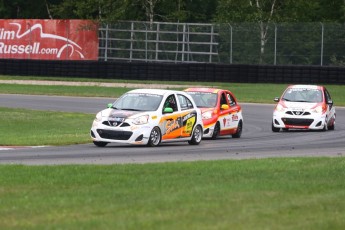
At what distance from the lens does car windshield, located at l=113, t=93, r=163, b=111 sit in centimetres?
2383

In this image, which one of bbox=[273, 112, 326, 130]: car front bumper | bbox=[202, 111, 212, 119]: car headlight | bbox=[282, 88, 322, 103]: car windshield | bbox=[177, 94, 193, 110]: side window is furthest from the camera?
bbox=[282, 88, 322, 103]: car windshield

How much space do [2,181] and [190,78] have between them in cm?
3810

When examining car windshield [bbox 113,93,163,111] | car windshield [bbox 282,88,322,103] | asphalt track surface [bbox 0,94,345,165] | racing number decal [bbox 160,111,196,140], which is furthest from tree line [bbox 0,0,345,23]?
car windshield [bbox 113,93,163,111]

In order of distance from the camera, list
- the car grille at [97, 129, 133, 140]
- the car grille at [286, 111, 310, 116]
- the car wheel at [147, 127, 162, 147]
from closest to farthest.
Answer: the car grille at [97, 129, 133, 140], the car wheel at [147, 127, 162, 147], the car grille at [286, 111, 310, 116]

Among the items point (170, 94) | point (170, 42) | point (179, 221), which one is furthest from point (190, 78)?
A: point (179, 221)

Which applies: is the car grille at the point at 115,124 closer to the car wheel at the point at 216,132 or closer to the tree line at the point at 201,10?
the car wheel at the point at 216,132

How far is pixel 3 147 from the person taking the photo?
2294 cm

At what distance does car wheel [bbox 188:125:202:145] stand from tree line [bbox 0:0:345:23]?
33962mm

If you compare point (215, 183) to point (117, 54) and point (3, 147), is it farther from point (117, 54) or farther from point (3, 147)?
Result: point (117, 54)

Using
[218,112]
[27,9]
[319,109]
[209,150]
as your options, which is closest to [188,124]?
[209,150]

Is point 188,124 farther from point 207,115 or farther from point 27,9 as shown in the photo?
point 27,9

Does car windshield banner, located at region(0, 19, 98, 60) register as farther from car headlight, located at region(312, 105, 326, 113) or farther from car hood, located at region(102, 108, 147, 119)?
car hood, located at region(102, 108, 147, 119)

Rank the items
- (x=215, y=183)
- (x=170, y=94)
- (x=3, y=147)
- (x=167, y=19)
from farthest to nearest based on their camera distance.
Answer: (x=167, y=19), (x=170, y=94), (x=3, y=147), (x=215, y=183)

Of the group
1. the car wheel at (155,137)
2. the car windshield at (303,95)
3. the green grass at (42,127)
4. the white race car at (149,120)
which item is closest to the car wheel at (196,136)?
the white race car at (149,120)
